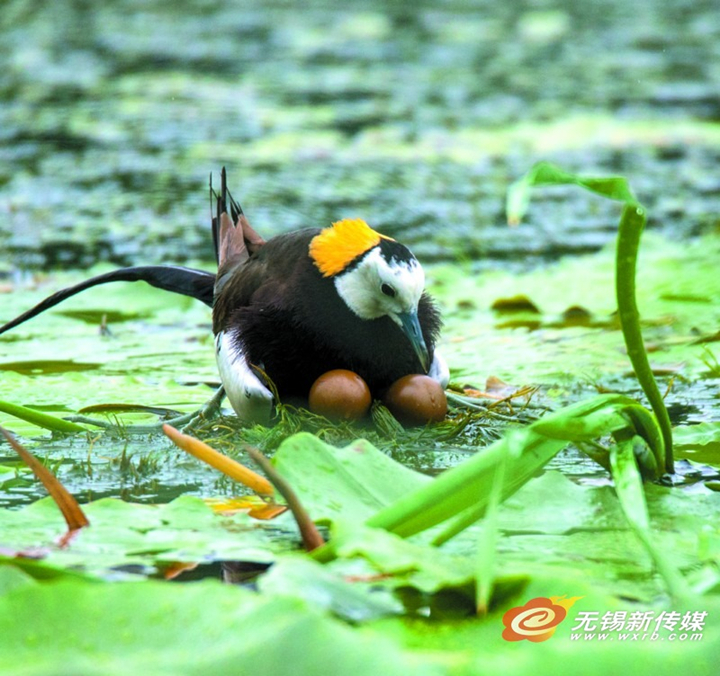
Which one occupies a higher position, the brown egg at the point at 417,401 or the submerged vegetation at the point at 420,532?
the submerged vegetation at the point at 420,532

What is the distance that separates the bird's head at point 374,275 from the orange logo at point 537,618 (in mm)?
2035

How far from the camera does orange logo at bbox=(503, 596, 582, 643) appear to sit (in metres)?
2.09

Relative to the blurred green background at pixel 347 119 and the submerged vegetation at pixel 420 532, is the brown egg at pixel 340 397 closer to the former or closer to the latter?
the submerged vegetation at pixel 420 532

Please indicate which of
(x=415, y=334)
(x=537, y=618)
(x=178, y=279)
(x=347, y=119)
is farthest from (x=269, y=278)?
(x=347, y=119)

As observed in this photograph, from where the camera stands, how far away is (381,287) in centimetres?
415

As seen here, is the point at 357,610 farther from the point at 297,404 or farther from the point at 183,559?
the point at 297,404

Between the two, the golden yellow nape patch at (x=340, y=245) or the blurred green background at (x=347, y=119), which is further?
the blurred green background at (x=347, y=119)

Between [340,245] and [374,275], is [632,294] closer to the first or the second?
[374,275]

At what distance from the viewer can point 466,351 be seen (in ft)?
18.7

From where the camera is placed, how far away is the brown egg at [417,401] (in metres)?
4.04

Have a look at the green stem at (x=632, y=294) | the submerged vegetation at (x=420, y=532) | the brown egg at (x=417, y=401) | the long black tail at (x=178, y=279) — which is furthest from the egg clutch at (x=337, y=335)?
the green stem at (x=632, y=294)

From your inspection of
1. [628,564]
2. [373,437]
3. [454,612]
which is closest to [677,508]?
[628,564]

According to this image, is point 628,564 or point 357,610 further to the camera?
point 628,564

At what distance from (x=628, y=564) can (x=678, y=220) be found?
6.70 meters
